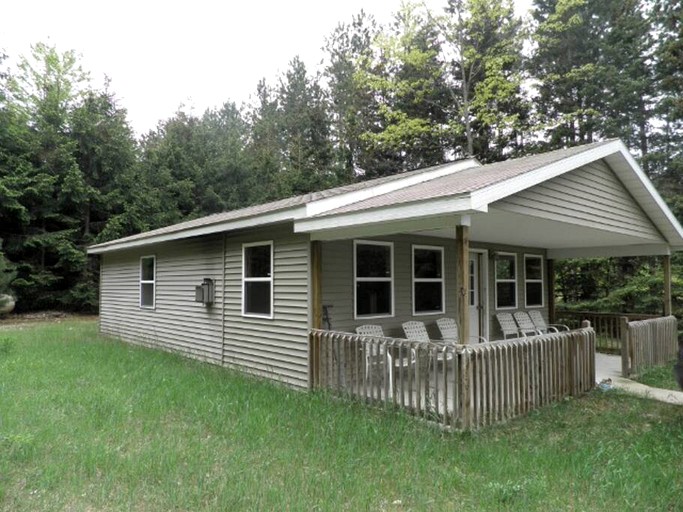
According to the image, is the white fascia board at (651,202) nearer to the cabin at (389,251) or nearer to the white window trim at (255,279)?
the cabin at (389,251)

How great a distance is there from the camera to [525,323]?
10.3 m

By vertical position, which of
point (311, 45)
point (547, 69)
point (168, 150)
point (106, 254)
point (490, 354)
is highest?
point (311, 45)

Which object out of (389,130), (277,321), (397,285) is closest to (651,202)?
(397,285)

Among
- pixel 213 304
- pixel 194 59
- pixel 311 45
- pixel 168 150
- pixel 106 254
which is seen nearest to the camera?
pixel 213 304

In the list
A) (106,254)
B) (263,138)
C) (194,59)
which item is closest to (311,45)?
(263,138)

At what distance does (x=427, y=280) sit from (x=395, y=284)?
903mm

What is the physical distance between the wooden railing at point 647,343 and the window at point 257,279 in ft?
18.6

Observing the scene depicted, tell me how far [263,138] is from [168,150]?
22.0ft

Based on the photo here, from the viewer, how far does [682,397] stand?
20.8 ft

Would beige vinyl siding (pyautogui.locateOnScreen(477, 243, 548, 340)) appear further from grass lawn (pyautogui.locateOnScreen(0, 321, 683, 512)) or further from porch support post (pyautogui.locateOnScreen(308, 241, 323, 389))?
porch support post (pyautogui.locateOnScreen(308, 241, 323, 389))

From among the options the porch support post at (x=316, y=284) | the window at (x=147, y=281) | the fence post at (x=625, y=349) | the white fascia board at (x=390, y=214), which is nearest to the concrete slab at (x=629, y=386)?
the fence post at (x=625, y=349)

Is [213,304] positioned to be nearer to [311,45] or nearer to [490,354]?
[490,354]

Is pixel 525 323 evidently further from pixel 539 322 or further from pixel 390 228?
pixel 390 228

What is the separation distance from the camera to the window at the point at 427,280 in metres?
8.45
